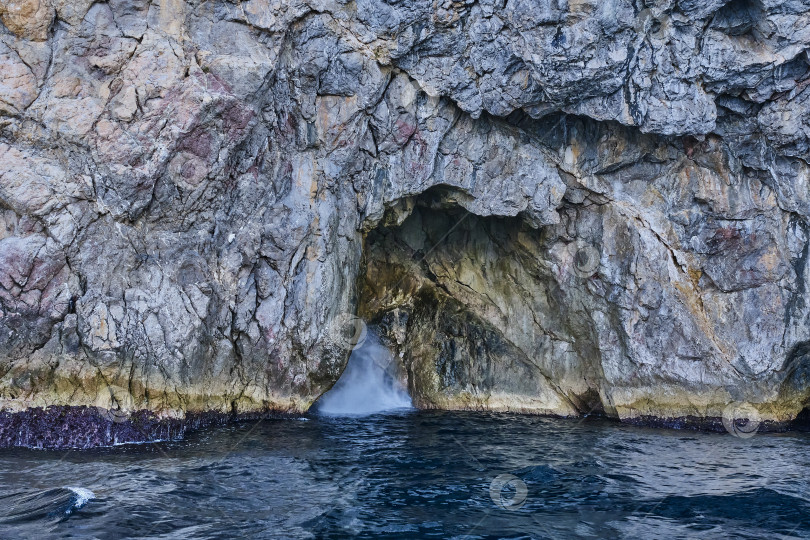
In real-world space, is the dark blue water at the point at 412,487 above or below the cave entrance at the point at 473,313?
below

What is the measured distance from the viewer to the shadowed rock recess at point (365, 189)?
13.2 m

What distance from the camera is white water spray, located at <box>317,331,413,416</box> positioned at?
64.1 feet

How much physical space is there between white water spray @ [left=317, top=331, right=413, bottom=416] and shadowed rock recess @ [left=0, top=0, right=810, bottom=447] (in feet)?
9.51

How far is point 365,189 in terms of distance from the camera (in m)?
16.5

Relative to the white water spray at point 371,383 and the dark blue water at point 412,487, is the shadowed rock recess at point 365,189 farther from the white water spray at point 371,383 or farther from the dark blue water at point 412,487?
the white water spray at point 371,383

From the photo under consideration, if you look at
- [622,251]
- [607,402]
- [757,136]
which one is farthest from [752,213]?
[607,402]

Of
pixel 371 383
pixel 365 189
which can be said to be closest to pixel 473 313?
pixel 371 383

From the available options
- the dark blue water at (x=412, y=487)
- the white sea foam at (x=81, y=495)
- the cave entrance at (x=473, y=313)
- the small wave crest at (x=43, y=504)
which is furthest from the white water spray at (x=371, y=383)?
the small wave crest at (x=43, y=504)

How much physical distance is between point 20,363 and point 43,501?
14.0 feet

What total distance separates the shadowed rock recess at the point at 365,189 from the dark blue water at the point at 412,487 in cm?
171

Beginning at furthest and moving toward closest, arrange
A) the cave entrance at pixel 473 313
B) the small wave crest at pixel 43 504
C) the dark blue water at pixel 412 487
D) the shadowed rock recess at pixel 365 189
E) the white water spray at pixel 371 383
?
the white water spray at pixel 371 383 < the cave entrance at pixel 473 313 < the shadowed rock recess at pixel 365 189 < the dark blue water at pixel 412 487 < the small wave crest at pixel 43 504

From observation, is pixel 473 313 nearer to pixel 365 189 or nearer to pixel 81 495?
pixel 365 189

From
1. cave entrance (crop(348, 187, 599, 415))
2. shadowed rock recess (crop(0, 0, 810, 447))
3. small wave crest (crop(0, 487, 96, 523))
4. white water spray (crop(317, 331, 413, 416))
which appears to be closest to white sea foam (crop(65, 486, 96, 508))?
small wave crest (crop(0, 487, 96, 523))

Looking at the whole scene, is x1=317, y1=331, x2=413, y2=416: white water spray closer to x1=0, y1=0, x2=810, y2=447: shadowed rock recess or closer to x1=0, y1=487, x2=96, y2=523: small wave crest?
x1=0, y1=0, x2=810, y2=447: shadowed rock recess
